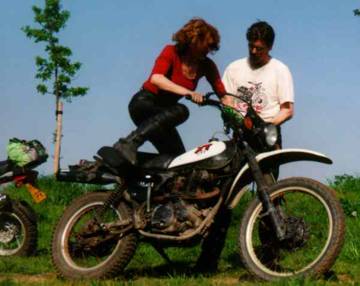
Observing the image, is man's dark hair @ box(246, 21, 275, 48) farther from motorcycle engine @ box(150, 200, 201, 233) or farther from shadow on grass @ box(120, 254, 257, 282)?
shadow on grass @ box(120, 254, 257, 282)

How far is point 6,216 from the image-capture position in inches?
375

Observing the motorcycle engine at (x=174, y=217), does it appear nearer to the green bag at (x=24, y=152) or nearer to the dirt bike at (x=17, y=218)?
the dirt bike at (x=17, y=218)

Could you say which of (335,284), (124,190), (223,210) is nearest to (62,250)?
(124,190)

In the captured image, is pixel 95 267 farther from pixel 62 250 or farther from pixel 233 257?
pixel 233 257

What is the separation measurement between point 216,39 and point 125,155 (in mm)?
1402

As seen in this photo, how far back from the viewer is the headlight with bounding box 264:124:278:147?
22.1 feet

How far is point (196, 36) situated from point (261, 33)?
101 centimetres

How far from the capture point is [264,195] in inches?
258

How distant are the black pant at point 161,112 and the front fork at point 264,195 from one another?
0.74m

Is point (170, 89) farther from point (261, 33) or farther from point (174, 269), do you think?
point (174, 269)

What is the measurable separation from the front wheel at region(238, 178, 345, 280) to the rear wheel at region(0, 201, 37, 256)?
3.50 m

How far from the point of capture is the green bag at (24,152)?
368 inches

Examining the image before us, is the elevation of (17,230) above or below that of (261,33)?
below

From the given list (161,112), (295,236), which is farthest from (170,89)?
(295,236)
